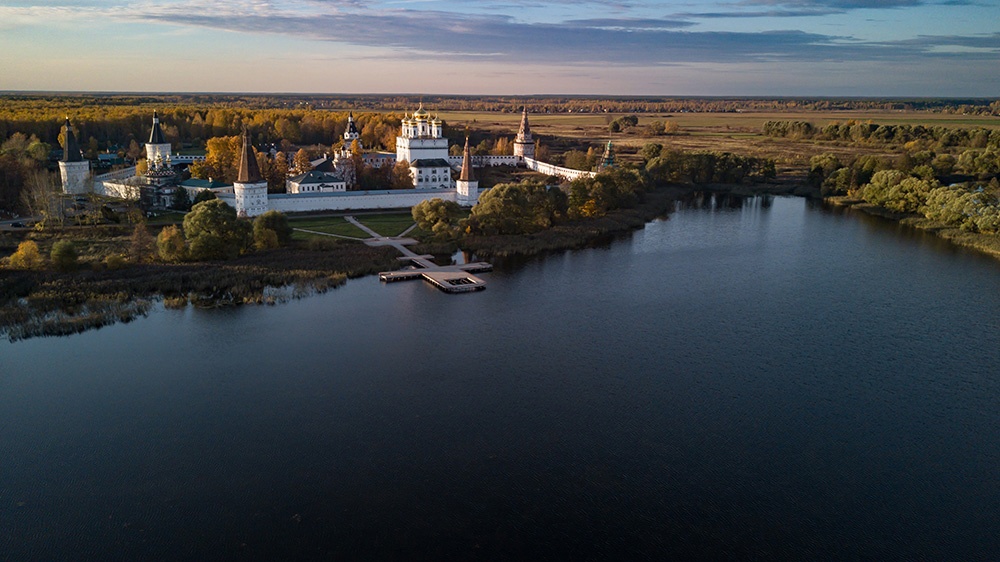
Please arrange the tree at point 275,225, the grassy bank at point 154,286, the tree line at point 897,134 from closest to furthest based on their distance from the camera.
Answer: the grassy bank at point 154,286, the tree at point 275,225, the tree line at point 897,134

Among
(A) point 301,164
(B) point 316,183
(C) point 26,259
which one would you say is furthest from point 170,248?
(A) point 301,164

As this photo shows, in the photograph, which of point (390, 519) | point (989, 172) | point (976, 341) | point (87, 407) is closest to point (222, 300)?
point (87, 407)

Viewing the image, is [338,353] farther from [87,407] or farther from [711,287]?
[711,287]

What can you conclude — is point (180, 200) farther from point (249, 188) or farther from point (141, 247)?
point (141, 247)

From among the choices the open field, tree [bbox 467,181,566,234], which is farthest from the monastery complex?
the open field

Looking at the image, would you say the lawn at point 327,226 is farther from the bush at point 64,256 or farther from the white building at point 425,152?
the white building at point 425,152

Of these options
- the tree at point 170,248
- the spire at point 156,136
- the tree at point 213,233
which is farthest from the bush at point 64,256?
the spire at point 156,136
